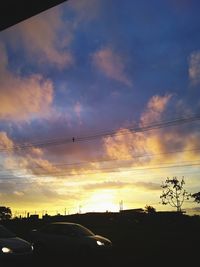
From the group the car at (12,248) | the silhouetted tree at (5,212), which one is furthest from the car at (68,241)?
the silhouetted tree at (5,212)

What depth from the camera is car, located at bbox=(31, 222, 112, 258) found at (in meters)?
17.0

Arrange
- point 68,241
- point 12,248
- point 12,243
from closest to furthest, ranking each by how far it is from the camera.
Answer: point 12,248 → point 12,243 → point 68,241

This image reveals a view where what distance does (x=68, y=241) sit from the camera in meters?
17.5

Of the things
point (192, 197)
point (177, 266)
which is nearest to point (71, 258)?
point (177, 266)

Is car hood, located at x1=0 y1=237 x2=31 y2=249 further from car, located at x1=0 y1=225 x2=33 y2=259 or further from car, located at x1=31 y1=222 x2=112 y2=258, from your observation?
car, located at x1=31 y1=222 x2=112 y2=258

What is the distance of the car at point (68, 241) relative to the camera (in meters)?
17.0

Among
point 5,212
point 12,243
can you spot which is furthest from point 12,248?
point 5,212

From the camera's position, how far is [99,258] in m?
16.4

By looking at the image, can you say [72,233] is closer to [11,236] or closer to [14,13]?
[11,236]

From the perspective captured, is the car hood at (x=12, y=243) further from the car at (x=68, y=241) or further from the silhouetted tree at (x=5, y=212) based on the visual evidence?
the silhouetted tree at (x=5, y=212)

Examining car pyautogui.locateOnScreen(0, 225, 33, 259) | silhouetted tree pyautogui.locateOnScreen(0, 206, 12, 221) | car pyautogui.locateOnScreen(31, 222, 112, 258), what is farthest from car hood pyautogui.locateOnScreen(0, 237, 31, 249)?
silhouetted tree pyautogui.locateOnScreen(0, 206, 12, 221)

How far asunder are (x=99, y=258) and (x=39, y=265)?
11.6 feet

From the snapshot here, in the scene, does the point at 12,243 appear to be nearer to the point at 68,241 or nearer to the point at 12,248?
the point at 12,248

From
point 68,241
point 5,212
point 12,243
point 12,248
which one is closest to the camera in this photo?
point 12,248
